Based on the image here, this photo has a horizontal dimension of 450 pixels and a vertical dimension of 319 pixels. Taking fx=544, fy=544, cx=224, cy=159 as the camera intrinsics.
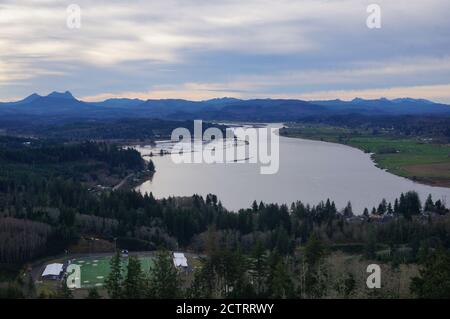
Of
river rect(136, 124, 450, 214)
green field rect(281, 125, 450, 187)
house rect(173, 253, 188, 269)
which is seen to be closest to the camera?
house rect(173, 253, 188, 269)

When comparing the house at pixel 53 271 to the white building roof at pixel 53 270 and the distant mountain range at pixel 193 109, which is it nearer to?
the white building roof at pixel 53 270

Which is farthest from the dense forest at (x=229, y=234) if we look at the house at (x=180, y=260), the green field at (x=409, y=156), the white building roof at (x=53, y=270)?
the green field at (x=409, y=156)

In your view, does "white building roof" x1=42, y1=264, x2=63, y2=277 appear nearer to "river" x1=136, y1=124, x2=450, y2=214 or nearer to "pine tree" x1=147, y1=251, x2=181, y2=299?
"pine tree" x1=147, y1=251, x2=181, y2=299

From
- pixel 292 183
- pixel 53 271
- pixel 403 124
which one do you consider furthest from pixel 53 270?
pixel 403 124

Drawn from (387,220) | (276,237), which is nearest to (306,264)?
(276,237)

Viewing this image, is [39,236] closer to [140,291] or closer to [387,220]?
[140,291]

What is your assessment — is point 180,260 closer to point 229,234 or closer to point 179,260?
point 179,260

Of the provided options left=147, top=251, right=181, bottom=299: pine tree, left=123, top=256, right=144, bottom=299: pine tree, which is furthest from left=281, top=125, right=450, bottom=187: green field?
left=123, top=256, right=144, bottom=299: pine tree
